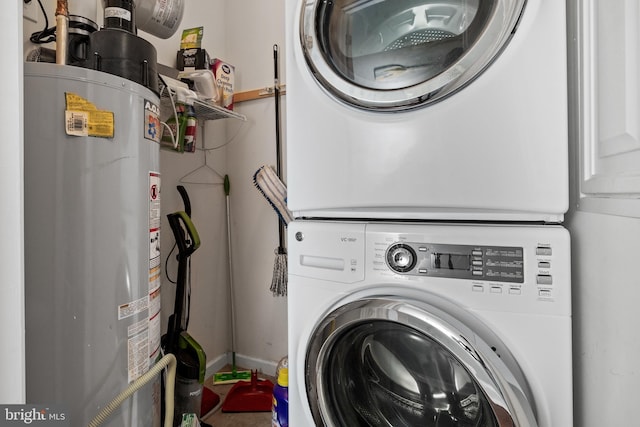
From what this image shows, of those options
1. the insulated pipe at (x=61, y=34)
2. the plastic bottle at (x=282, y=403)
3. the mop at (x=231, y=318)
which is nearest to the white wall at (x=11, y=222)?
the insulated pipe at (x=61, y=34)

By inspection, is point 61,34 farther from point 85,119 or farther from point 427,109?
point 427,109

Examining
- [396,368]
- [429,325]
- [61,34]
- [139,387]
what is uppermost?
[61,34]

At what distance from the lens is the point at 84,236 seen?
0.87 metres

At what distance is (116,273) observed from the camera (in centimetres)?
92

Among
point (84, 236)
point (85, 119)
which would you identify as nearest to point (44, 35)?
point (85, 119)

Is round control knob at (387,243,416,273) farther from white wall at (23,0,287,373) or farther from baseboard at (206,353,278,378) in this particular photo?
baseboard at (206,353,278,378)

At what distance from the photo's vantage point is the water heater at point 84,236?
824 mm

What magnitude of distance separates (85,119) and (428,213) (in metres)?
0.92

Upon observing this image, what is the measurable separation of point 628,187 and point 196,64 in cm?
177

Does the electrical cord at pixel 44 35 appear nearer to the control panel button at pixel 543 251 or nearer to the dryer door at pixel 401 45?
the dryer door at pixel 401 45

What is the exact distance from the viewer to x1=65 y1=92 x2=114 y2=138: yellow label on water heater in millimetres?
833

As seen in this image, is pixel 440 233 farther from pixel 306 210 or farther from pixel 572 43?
pixel 572 43

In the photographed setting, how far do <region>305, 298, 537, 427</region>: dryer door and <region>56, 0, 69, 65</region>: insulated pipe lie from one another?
104 cm

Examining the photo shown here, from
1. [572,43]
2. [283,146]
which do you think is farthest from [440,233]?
[283,146]
